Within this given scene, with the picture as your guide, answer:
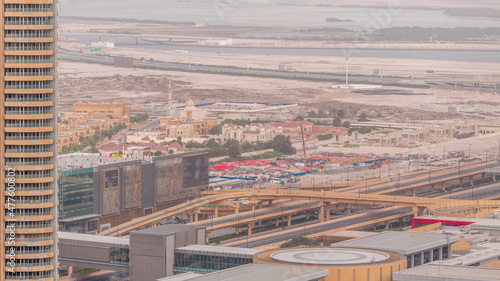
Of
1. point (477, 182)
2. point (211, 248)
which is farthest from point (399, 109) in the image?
point (211, 248)

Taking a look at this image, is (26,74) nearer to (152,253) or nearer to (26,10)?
(26,10)

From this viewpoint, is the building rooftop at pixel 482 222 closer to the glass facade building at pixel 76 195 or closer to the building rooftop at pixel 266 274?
the building rooftop at pixel 266 274

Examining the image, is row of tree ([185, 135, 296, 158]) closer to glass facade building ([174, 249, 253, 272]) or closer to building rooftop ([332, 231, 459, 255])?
glass facade building ([174, 249, 253, 272])

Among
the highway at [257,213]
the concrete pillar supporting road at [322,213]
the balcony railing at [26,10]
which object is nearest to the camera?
the balcony railing at [26,10]

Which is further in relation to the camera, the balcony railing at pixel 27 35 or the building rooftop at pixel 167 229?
the building rooftop at pixel 167 229

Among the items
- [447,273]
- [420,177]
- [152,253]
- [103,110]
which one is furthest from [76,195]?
[103,110]

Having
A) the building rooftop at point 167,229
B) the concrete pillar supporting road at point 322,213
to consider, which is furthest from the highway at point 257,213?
the building rooftop at point 167,229
